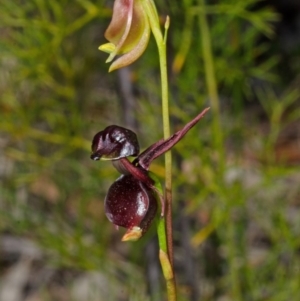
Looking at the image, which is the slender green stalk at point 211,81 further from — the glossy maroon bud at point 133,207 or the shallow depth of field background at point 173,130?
the glossy maroon bud at point 133,207

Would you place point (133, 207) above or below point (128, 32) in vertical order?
below

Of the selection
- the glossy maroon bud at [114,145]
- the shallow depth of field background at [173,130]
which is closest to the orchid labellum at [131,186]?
the glossy maroon bud at [114,145]

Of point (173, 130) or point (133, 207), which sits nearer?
point (133, 207)

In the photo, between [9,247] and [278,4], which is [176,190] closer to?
[9,247]

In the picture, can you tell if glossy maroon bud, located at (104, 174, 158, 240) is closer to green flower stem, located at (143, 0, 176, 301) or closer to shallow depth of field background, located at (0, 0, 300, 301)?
green flower stem, located at (143, 0, 176, 301)

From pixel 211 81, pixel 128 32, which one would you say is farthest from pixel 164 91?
pixel 211 81

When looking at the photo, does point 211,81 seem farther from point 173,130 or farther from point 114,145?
point 114,145

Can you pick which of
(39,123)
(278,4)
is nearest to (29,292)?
(39,123)
